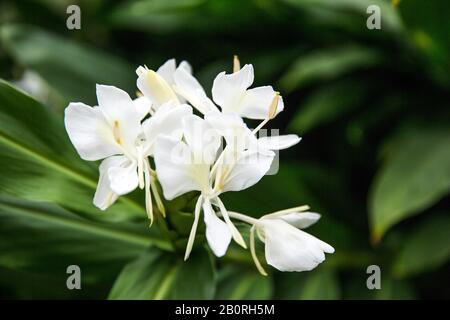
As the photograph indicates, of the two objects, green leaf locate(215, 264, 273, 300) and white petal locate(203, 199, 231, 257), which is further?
green leaf locate(215, 264, 273, 300)

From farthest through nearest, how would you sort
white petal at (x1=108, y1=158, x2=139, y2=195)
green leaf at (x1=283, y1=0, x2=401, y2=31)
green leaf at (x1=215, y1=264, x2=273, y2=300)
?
green leaf at (x1=283, y1=0, x2=401, y2=31) → green leaf at (x1=215, y1=264, x2=273, y2=300) → white petal at (x1=108, y1=158, x2=139, y2=195)

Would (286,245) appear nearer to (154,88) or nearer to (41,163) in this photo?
(154,88)

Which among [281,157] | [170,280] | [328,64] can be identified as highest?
[328,64]

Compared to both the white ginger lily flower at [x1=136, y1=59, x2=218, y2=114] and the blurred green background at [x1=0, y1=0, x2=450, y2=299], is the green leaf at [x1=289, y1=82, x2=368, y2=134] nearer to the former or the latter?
the blurred green background at [x1=0, y1=0, x2=450, y2=299]

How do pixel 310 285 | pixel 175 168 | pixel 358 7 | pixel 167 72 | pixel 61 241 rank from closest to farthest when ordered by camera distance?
pixel 175 168 → pixel 167 72 → pixel 61 241 → pixel 310 285 → pixel 358 7

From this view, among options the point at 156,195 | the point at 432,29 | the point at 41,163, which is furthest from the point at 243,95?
the point at 432,29

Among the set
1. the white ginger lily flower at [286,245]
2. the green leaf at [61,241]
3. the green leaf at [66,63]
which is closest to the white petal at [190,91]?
the white ginger lily flower at [286,245]

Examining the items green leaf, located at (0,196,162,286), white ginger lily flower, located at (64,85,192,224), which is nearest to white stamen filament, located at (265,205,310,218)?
white ginger lily flower, located at (64,85,192,224)

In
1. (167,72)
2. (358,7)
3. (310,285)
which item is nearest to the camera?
(167,72)
